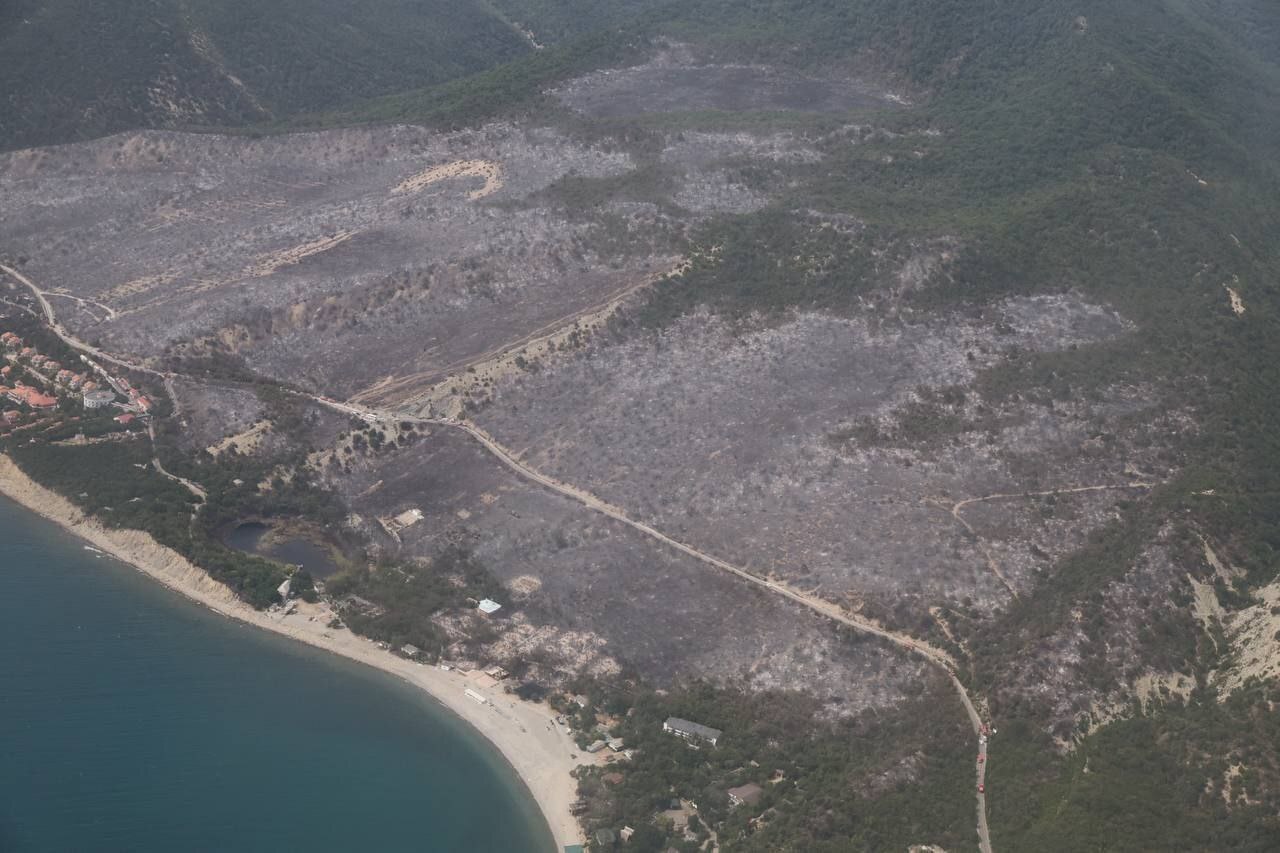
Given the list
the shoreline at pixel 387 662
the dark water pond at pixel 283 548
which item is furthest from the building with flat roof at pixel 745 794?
the dark water pond at pixel 283 548

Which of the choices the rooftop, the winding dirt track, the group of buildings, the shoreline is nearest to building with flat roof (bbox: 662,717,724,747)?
the rooftop

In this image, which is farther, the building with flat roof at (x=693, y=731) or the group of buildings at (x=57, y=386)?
the group of buildings at (x=57, y=386)

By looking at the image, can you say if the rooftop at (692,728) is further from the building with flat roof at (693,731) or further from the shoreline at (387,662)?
the shoreline at (387,662)

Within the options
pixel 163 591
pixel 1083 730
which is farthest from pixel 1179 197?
pixel 163 591

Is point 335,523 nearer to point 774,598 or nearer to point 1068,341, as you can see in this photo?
point 774,598

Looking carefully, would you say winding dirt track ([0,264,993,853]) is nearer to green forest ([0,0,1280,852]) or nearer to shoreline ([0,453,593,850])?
green forest ([0,0,1280,852])
